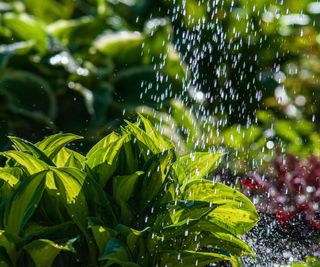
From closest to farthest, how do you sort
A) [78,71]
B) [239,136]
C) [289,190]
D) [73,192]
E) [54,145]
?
[73,192] < [54,145] < [289,190] < [239,136] < [78,71]

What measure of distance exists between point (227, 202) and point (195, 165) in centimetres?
16

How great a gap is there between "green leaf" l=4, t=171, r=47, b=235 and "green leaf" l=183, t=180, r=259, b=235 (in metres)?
0.45

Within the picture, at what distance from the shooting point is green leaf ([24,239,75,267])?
6.76 feet

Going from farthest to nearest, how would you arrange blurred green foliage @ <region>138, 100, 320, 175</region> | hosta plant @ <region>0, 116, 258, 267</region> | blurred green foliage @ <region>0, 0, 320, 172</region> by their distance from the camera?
blurred green foliage @ <region>0, 0, 320, 172</region>, blurred green foliage @ <region>138, 100, 320, 175</region>, hosta plant @ <region>0, 116, 258, 267</region>

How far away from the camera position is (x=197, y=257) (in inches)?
90.7

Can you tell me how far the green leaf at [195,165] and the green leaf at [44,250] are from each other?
1.56 feet

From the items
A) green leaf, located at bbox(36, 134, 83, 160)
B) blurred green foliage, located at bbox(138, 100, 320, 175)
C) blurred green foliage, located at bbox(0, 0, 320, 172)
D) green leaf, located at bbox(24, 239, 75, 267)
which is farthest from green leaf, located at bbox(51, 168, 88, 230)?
blurred green foliage, located at bbox(0, 0, 320, 172)

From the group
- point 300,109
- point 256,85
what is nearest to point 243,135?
point 300,109

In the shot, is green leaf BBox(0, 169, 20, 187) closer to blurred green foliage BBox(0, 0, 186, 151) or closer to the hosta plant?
the hosta plant

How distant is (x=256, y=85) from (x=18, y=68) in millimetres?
1697

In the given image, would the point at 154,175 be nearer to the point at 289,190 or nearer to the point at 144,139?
the point at 144,139

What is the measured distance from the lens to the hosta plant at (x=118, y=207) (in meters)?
2.16

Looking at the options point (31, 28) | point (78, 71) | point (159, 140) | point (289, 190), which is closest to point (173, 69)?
point (78, 71)

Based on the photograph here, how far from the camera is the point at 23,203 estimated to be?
2.18m
